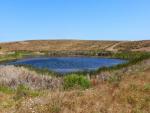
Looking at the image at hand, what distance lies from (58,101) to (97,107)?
186 centimetres

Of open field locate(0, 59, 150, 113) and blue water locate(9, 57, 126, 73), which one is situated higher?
open field locate(0, 59, 150, 113)

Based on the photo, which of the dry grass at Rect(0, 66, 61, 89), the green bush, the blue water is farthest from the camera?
the blue water

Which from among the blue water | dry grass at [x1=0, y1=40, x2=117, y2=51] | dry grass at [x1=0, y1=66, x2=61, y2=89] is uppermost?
Answer: dry grass at [x1=0, y1=66, x2=61, y2=89]

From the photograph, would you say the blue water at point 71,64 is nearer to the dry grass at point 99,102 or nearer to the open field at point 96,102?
the open field at point 96,102

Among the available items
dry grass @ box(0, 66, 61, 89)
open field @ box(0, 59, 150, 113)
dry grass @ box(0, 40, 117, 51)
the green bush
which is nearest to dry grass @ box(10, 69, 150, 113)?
open field @ box(0, 59, 150, 113)

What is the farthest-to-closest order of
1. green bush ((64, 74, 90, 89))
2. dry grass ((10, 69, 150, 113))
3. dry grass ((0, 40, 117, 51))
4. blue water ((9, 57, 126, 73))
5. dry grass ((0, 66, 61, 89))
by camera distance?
dry grass ((0, 40, 117, 51))
blue water ((9, 57, 126, 73))
dry grass ((0, 66, 61, 89))
green bush ((64, 74, 90, 89))
dry grass ((10, 69, 150, 113))

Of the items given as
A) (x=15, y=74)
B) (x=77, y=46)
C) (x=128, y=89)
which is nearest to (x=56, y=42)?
(x=77, y=46)

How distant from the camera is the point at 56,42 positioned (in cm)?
16025

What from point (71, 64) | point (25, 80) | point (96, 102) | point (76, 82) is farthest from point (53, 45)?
point (96, 102)

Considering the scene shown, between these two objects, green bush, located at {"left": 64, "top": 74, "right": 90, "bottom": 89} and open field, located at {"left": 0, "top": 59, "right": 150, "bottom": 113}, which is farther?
green bush, located at {"left": 64, "top": 74, "right": 90, "bottom": 89}

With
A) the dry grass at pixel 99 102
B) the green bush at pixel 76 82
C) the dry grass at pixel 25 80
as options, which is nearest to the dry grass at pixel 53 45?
the dry grass at pixel 25 80

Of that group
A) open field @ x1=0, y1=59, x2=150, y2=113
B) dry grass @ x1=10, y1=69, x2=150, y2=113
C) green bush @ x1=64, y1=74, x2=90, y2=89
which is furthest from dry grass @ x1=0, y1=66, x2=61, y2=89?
dry grass @ x1=10, y1=69, x2=150, y2=113

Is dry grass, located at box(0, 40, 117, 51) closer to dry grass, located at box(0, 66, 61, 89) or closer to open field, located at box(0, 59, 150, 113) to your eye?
dry grass, located at box(0, 66, 61, 89)

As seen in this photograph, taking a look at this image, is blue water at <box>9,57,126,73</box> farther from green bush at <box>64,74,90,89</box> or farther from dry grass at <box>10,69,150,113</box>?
dry grass at <box>10,69,150,113</box>
